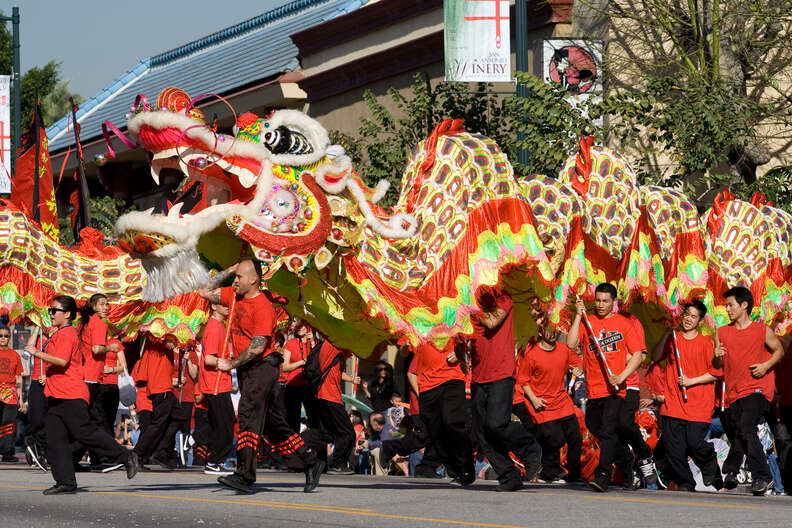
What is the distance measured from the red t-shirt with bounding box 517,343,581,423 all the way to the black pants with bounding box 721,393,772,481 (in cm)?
148

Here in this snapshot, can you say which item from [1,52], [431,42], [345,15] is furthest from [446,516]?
[1,52]

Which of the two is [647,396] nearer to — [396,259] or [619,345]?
[619,345]

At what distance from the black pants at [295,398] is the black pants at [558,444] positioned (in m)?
3.05

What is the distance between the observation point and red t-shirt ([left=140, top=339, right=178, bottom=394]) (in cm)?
1716

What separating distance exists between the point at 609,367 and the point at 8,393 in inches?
331

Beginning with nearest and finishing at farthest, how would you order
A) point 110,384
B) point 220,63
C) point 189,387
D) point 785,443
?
→ point 785,443 < point 110,384 < point 189,387 < point 220,63

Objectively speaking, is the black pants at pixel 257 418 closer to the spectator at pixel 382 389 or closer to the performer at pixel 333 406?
the performer at pixel 333 406

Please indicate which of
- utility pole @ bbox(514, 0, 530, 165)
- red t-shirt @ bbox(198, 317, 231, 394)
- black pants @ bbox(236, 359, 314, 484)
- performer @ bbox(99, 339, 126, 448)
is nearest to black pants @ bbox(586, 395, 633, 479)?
black pants @ bbox(236, 359, 314, 484)

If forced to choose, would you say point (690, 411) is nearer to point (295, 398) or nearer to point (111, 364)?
point (295, 398)

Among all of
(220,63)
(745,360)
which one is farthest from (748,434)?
(220,63)

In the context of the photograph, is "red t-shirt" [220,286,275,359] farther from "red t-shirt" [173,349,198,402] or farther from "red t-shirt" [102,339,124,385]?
"red t-shirt" [173,349,198,402]

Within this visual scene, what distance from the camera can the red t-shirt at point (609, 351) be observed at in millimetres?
13203

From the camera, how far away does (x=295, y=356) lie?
16.6 metres

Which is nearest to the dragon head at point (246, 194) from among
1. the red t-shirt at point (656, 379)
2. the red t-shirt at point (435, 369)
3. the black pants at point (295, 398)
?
the red t-shirt at point (435, 369)
